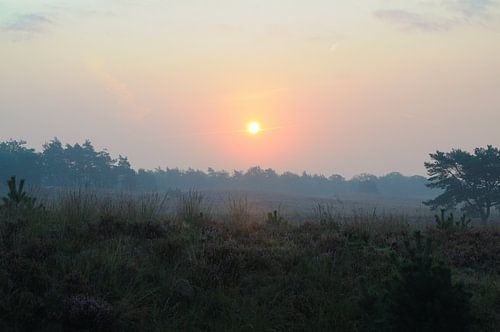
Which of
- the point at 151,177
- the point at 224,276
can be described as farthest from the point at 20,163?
the point at 224,276

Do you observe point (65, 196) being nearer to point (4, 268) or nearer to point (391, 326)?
point (4, 268)

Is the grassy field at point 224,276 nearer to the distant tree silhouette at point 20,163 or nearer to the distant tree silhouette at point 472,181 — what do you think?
the distant tree silhouette at point 472,181

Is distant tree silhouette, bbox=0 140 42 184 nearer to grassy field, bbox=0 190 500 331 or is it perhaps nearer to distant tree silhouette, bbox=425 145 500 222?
distant tree silhouette, bbox=425 145 500 222

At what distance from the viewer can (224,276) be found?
23.6 feet

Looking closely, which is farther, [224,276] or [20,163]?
[20,163]

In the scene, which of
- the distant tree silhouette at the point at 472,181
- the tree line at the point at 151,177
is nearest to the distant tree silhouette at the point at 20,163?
the tree line at the point at 151,177

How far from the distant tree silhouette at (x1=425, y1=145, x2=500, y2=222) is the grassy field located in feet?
150

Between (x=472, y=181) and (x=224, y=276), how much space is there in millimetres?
51048

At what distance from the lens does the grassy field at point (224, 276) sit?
5500 millimetres

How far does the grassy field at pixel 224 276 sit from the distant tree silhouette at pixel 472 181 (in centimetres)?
4558

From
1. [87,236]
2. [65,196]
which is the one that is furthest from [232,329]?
[65,196]

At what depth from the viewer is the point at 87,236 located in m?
8.16

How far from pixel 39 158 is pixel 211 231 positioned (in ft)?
241

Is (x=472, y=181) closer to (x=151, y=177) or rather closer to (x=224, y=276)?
(x=224, y=276)
